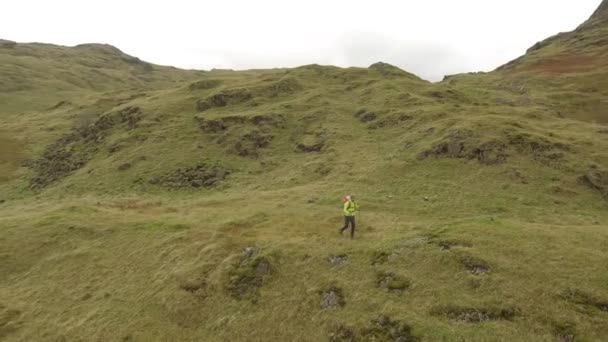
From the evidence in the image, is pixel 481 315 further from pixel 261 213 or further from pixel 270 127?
pixel 270 127

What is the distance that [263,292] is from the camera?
27.9 metres

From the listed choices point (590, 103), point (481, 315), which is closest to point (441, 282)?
point (481, 315)

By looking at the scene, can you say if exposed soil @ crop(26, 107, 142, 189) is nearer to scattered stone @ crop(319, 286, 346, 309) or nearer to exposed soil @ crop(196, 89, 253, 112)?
exposed soil @ crop(196, 89, 253, 112)

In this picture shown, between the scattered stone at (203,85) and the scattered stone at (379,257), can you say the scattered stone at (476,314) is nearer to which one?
the scattered stone at (379,257)

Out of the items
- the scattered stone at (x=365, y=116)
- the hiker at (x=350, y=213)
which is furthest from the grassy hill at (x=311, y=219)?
the hiker at (x=350, y=213)

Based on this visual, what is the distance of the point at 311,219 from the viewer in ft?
124

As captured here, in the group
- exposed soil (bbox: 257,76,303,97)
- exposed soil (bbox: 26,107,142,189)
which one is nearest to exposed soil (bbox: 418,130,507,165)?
exposed soil (bbox: 257,76,303,97)

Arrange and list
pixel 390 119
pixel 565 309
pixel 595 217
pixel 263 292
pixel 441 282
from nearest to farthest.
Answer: pixel 565 309, pixel 441 282, pixel 263 292, pixel 595 217, pixel 390 119

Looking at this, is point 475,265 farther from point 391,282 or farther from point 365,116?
point 365,116

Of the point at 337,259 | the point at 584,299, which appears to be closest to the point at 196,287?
the point at 337,259

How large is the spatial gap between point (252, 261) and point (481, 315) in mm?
14382

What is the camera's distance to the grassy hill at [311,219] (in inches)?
953

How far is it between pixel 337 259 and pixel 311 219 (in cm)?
860

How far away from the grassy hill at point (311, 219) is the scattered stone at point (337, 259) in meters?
0.26
